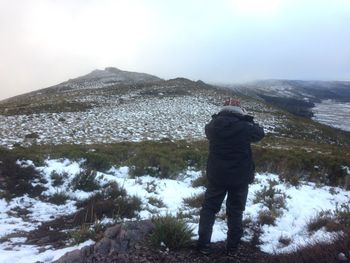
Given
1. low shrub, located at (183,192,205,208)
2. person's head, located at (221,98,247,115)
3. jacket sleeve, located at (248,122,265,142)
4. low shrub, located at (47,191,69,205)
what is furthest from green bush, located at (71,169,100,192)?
jacket sleeve, located at (248,122,265,142)

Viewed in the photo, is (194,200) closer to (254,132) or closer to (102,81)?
(254,132)

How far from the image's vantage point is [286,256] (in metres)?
4.45

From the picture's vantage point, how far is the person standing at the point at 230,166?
5086mm

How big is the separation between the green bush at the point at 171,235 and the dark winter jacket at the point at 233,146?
29.9 inches

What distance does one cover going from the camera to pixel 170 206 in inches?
322

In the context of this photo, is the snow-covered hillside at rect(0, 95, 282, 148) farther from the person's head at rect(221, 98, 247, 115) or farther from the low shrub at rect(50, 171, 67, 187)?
the person's head at rect(221, 98, 247, 115)

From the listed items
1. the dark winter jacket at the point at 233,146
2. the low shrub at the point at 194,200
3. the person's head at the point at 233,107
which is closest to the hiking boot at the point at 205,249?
the dark winter jacket at the point at 233,146

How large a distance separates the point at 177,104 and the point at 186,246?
2988 centimetres

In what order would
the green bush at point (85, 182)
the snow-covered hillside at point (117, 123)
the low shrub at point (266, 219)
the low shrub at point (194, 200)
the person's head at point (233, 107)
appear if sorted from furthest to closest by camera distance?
the snow-covered hillside at point (117, 123) → the green bush at point (85, 182) → the low shrub at point (194, 200) → the low shrub at point (266, 219) → the person's head at point (233, 107)

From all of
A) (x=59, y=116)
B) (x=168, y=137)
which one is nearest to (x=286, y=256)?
(x=168, y=137)

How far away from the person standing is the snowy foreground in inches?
25.5

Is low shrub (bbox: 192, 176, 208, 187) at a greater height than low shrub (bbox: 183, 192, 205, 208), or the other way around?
low shrub (bbox: 183, 192, 205, 208)

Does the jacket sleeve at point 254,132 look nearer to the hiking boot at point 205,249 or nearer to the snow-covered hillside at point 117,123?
the hiking boot at point 205,249

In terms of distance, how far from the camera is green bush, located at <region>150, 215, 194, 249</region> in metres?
5.18
